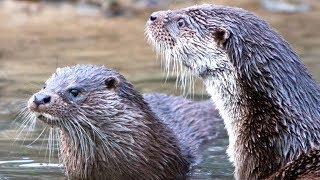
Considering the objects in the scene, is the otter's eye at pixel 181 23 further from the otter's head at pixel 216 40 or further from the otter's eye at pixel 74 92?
the otter's eye at pixel 74 92

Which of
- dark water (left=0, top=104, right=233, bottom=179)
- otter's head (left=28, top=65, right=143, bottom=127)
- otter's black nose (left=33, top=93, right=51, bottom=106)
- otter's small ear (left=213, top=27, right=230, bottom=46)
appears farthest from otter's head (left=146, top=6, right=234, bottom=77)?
dark water (left=0, top=104, right=233, bottom=179)

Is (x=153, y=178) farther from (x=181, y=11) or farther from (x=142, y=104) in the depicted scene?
(x=181, y=11)

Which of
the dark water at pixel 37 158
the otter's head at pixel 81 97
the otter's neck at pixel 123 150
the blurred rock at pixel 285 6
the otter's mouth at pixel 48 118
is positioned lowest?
the dark water at pixel 37 158

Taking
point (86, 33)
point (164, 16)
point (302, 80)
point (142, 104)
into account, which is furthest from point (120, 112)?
point (86, 33)

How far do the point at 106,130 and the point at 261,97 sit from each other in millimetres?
953

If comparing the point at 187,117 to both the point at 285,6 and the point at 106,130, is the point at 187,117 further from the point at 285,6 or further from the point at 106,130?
the point at 285,6

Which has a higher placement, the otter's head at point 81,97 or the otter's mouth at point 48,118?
the otter's head at point 81,97

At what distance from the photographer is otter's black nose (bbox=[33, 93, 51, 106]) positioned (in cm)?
457

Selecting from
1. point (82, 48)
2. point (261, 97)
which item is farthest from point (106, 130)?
point (82, 48)

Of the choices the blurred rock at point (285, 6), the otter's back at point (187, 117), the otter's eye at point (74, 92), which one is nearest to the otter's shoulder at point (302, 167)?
the otter's eye at point (74, 92)

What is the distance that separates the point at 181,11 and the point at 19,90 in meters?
2.59

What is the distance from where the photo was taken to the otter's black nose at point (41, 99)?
15.0 feet

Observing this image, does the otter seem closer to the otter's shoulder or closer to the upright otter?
the upright otter

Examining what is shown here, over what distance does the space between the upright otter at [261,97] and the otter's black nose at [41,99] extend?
2.74 ft
